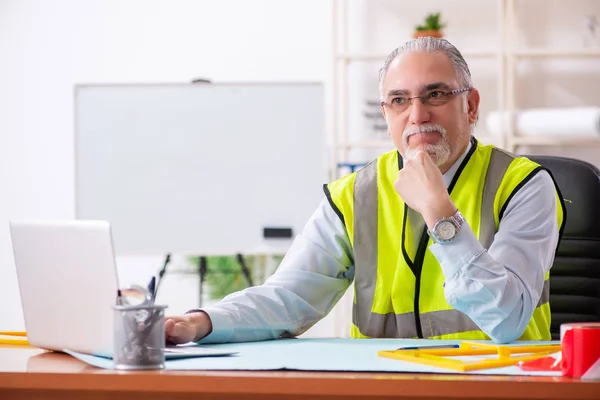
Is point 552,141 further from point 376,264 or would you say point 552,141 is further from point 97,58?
point 376,264

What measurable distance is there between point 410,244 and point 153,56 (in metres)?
3.12

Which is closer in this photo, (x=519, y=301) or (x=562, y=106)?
(x=519, y=301)

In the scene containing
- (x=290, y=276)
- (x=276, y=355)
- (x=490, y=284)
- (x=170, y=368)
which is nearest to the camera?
(x=170, y=368)

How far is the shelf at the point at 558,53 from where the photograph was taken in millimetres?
4285

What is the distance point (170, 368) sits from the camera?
50.9 inches

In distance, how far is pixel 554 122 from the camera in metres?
4.10

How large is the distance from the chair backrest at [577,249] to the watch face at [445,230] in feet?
1.93

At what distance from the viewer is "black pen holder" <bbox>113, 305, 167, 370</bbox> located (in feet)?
4.17

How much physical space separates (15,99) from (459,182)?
3503 millimetres

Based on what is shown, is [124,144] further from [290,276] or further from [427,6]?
[290,276]

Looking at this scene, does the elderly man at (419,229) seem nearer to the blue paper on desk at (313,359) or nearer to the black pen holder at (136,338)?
the blue paper on desk at (313,359)

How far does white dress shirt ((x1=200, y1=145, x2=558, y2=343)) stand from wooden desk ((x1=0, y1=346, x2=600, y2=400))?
1.58ft

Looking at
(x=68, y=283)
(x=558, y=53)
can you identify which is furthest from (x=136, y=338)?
(x=558, y=53)

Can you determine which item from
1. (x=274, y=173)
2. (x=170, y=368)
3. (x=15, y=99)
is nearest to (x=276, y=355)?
(x=170, y=368)
